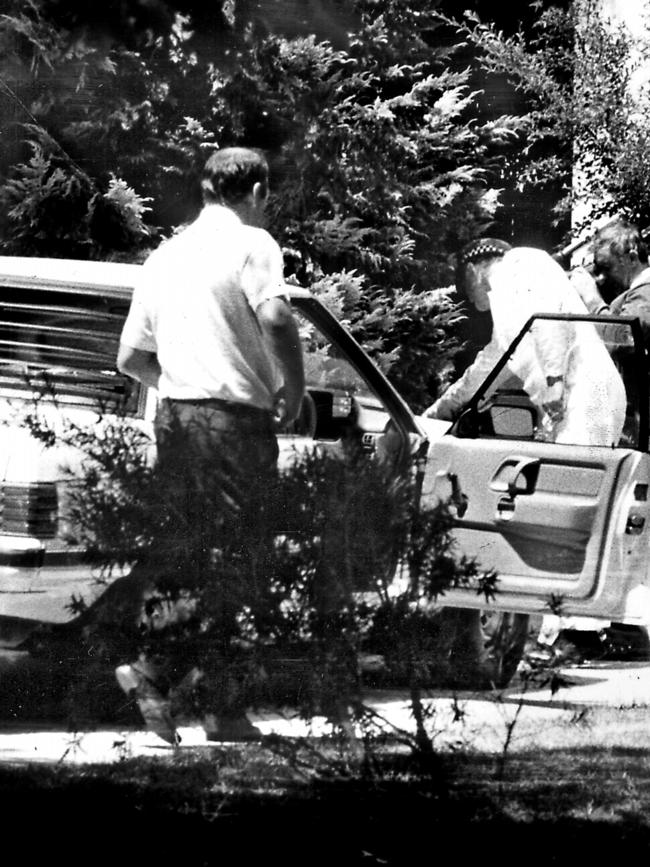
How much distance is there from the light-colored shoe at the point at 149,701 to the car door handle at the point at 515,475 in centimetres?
109

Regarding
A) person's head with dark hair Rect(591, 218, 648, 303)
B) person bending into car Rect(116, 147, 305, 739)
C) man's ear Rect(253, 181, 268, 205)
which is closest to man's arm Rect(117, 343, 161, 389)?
person bending into car Rect(116, 147, 305, 739)

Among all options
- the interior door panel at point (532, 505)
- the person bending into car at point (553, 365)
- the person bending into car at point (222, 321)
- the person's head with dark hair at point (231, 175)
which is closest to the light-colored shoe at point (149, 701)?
the person bending into car at point (222, 321)

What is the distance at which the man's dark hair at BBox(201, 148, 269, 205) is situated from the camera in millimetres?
3695

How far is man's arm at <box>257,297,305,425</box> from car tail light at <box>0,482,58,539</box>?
68cm

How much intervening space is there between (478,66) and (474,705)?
1.74 metres

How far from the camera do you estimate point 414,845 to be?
12.8 ft

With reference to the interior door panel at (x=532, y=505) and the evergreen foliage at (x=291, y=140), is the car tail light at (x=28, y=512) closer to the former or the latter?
the evergreen foliage at (x=291, y=140)

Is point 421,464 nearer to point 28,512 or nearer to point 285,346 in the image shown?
point 285,346

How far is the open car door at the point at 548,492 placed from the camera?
3900 millimetres

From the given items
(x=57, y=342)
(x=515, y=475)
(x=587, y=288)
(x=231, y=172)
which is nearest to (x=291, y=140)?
(x=231, y=172)

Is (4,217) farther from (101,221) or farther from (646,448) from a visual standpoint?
(646,448)

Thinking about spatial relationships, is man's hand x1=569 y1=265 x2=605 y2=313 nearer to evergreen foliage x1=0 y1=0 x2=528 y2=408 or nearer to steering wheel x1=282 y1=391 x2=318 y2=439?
evergreen foliage x1=0 y1=0 x2=528 y2=408

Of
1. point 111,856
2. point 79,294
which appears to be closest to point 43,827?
point 111,856

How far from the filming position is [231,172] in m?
3.69
